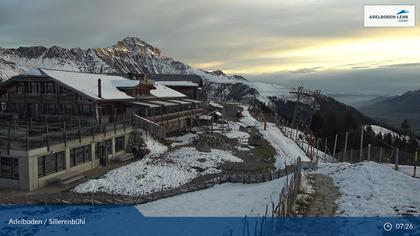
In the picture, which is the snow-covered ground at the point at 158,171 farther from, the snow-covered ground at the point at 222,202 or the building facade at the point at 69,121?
the snow-covered ground at the point at 222,202

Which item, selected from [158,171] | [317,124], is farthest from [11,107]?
[317,124]

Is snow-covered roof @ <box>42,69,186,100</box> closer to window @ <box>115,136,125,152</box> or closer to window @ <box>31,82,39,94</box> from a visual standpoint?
window @ <box>31,82,39,94</box>

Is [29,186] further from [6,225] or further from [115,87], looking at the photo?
[115,87]

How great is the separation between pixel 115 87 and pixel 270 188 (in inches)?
1237

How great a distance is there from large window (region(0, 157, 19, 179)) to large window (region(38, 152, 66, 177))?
1482 millimetres

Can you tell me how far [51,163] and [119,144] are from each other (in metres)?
10.4

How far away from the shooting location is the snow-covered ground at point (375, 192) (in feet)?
53.0

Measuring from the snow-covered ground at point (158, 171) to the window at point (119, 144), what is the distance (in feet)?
9.42

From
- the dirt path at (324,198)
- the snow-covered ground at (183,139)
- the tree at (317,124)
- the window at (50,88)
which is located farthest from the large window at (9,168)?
the tree at (317,124)

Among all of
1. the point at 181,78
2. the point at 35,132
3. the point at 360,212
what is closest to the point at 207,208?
the point at 360,212

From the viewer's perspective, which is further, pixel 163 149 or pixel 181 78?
pixel 181 78

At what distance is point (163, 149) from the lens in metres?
40.0

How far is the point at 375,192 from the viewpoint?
18.4m

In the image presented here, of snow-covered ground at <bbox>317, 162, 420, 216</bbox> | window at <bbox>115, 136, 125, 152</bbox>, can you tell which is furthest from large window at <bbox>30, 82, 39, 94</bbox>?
snow-covered ground at <bbox>317, 162, 420, 216</bbox>
